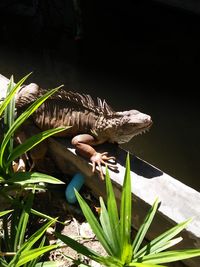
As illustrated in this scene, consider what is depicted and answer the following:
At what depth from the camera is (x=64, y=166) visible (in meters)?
3.62

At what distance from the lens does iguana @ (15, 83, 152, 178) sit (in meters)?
3.22

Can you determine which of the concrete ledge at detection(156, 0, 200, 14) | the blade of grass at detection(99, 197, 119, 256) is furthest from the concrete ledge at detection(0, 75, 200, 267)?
the concrete ledge at detection(156, 0, 200, 14)

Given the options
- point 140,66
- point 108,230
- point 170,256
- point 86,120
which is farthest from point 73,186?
point 140,66

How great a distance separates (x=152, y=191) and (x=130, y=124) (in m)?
0.53

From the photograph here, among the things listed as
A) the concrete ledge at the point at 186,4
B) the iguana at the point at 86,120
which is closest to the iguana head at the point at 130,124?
the iguana at the point at 86,120

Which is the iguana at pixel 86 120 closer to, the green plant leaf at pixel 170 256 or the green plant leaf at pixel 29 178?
the green plant leaf at pixel 29 178

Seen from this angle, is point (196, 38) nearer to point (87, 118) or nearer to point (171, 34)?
point (171, 34)

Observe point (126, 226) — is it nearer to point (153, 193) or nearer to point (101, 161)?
point (153, 193)

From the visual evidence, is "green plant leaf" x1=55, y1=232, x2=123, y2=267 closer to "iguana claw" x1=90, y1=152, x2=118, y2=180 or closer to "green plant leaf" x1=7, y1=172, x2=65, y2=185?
"green plant leaf" x1=7, y1=172, x2=65, y2=185

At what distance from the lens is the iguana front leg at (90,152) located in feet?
10.5

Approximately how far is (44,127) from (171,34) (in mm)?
3871

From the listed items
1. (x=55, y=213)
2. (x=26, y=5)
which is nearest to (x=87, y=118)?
(x=55, y=213)

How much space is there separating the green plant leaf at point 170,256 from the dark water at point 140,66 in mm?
1912

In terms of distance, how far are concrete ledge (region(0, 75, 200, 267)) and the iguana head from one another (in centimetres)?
19
